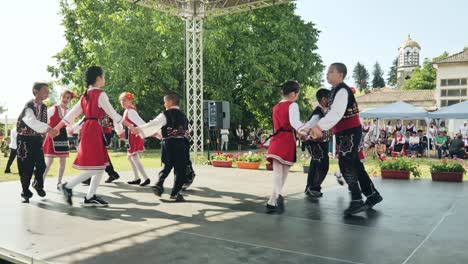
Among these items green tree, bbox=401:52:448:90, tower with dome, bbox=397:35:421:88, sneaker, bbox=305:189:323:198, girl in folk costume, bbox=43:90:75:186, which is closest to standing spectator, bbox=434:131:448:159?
sneaker, bbox=305:189:323:198

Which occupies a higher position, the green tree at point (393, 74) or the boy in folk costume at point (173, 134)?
the green tree at point (393, 74)

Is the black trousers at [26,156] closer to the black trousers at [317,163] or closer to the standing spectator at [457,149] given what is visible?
the black trousers at [317,163]

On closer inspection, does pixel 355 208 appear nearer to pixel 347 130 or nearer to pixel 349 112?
pixel 347 130

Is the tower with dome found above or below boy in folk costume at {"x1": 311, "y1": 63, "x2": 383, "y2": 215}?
above

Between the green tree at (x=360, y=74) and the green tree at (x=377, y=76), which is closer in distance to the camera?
the green tree at (x=377, y=76)

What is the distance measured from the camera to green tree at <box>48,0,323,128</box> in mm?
21719

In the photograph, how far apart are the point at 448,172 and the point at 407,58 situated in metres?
109

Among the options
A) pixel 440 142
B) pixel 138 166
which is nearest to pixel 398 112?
pixel 440 142

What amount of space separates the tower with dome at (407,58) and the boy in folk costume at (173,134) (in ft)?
358

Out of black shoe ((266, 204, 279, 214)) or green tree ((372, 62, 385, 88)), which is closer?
black shoe ((266, 204, 279, 214))

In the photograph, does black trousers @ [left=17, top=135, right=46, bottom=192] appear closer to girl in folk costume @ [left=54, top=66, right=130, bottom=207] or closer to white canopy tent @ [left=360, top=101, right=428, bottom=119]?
girl in folk costume @ [left=54, top=66, right=130, bottom=207]

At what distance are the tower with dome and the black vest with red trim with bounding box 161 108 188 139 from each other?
109075 mm

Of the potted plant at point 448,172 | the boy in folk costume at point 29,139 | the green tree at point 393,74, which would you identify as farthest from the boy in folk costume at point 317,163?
the green tree at point 393,74

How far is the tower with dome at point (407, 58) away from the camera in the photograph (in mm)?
104750
